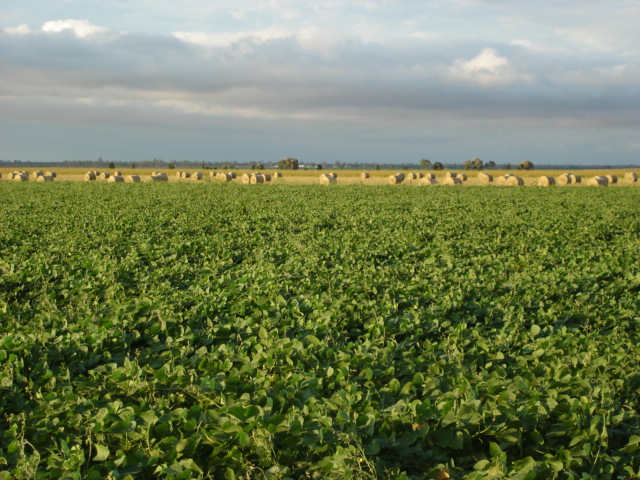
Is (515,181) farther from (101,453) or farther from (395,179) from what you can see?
(101,453)

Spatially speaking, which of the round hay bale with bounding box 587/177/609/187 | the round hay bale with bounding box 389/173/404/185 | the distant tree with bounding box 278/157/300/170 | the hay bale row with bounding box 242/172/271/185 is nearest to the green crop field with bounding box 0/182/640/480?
the round hay bale with bounding box 587/177/609/187

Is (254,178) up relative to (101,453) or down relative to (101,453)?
up

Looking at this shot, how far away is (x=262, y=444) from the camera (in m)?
3.83

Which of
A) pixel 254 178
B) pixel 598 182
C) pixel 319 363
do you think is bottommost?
pixel 319 363

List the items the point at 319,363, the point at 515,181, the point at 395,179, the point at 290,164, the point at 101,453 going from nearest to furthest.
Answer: the point at 101,453, the point at 319,363, the point at 515,181, the point at 395,179, the point at 290,164

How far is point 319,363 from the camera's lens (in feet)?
17.6

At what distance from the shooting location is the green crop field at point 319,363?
155 inches

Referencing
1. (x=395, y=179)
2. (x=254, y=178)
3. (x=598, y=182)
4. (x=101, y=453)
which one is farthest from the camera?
(x=254, y=178)

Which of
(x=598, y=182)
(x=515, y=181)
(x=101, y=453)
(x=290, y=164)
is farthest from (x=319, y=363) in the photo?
(x=290, y=164)

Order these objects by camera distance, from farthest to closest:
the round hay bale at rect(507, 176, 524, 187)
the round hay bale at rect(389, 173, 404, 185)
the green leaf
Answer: the round hay bale at rect(389, 173, 404, 185), the round hay bale at rect(507, 176, 524, 187), the green leaf

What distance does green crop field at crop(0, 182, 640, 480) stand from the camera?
12.9 ft

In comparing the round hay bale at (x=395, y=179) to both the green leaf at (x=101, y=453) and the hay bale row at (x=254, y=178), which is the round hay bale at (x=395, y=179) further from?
the green leaf at (x=101, y=453)

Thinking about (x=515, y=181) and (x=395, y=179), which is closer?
(x=515, y=181)

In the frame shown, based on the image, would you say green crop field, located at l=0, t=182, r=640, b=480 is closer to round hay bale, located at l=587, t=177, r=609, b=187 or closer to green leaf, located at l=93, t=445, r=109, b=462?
green leaf, located at l=93, t=445, r=109, b=462
